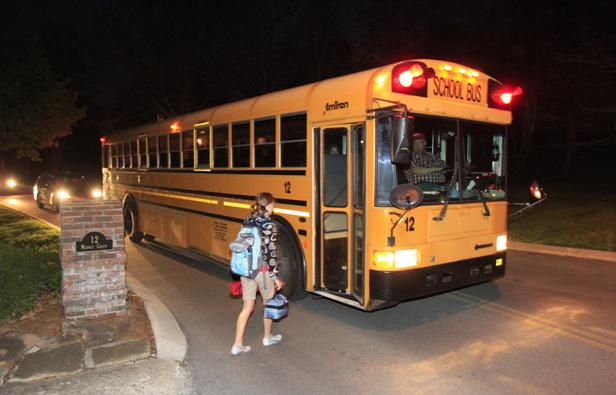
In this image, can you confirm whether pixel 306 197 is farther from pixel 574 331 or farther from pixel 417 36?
pixel 417 36

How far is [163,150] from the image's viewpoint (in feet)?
35.0

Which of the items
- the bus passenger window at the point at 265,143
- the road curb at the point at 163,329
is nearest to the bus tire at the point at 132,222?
the road curb at the point at 163,329

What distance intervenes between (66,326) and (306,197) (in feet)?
10.3

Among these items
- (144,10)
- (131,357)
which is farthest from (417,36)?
(131,357)

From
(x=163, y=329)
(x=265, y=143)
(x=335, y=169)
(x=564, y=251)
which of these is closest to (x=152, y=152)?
(x=265, y=143)

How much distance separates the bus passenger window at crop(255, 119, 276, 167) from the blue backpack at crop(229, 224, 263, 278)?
222cm

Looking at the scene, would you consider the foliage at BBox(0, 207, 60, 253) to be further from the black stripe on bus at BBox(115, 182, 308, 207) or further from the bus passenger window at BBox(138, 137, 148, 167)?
the bus passenger window at BBox(138, 137, 148, 167)

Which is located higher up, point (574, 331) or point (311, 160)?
point (311, 160)

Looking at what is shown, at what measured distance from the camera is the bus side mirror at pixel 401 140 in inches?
197

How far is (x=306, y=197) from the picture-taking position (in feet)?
21.1

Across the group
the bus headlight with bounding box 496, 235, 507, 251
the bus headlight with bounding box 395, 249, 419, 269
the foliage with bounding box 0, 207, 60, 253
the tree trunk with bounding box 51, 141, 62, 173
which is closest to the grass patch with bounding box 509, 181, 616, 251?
the bus headlight with bounding box 496, 235, 507, 251

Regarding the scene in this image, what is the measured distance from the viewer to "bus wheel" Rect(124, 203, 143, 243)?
12.4 metres

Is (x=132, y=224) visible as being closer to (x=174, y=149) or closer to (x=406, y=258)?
(x=174, y=149)

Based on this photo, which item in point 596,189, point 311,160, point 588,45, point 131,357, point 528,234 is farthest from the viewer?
point 596,189
